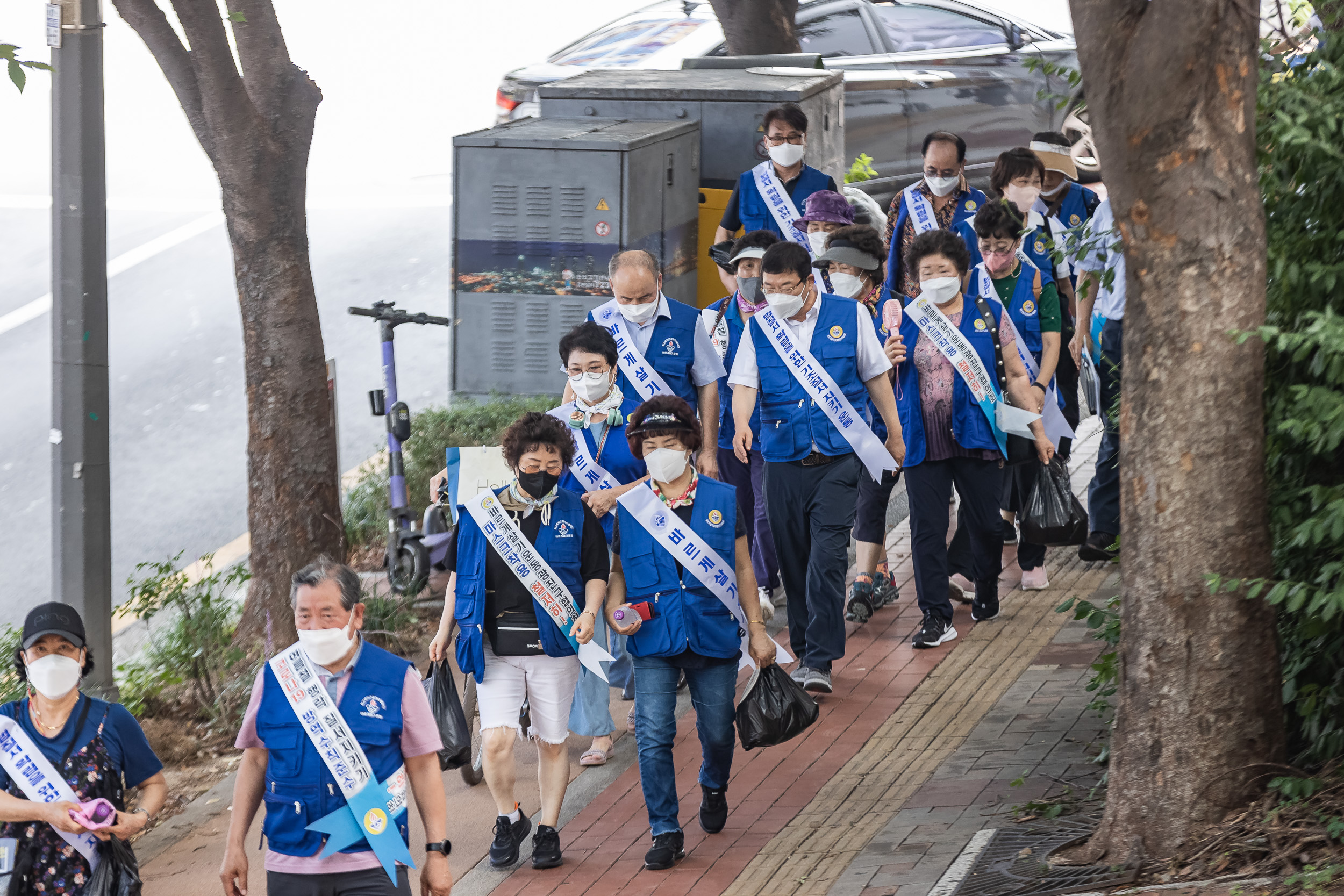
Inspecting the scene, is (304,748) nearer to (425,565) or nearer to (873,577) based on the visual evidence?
(425,565)

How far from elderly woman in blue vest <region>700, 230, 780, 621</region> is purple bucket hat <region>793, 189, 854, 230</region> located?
43 centimetres

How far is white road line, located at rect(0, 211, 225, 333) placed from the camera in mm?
16906

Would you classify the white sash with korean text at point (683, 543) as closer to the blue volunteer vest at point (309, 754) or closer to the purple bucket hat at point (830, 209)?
the blue volunteer vest at point (309, 754)

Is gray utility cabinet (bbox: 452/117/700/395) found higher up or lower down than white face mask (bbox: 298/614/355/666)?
higher up

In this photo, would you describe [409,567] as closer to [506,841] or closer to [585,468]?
[585,468]

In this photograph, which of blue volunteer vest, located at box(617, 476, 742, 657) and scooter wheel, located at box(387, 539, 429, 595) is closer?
blue volunteer vest, located at box(617, 476, 742, 657)

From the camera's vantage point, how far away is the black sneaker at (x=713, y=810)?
6.35 metres

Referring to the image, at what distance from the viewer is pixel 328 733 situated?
459cm

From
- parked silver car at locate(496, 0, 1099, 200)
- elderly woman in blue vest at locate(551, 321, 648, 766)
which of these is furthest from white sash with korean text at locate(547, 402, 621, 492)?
parked silver car at locate(496, 0, 1099, 200)

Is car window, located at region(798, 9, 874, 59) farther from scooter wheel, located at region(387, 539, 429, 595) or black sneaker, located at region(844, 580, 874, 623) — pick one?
scooter wheel, located at region(387, 539, 429, 595)

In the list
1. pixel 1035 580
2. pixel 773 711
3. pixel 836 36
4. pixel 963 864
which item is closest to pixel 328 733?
pixel 773 711

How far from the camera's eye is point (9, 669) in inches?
305

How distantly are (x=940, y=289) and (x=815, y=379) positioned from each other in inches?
39.9

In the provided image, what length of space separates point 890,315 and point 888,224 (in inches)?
82.7
